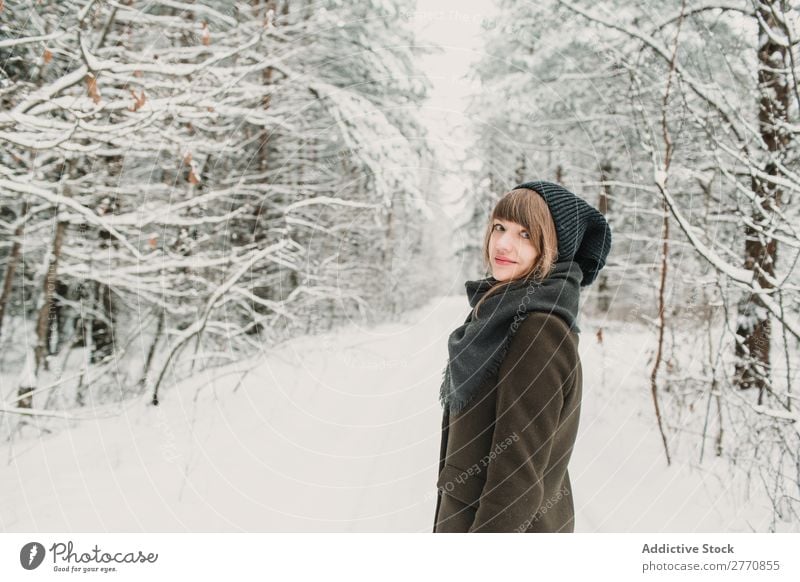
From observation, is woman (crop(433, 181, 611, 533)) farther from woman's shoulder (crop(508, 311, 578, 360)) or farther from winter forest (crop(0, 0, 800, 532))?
winter forest (crop(0, 0, 800, 532))

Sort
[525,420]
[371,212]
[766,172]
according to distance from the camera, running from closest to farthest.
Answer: [525,420] → [766,172] → [371,212]

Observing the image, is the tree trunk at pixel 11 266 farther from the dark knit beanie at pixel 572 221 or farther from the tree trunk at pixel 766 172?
the tree trunk at pixel 766 172

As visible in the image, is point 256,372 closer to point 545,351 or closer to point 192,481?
point 192,481

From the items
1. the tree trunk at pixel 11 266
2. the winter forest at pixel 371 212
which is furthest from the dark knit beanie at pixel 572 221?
the tree trunk at pixel 11 266

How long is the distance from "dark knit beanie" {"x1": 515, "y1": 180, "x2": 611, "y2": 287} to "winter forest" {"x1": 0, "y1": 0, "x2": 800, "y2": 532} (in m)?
1.28

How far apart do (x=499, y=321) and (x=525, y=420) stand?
0.29 meters

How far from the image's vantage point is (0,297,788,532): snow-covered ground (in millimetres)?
2619

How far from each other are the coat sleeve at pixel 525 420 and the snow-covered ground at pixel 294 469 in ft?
5.17

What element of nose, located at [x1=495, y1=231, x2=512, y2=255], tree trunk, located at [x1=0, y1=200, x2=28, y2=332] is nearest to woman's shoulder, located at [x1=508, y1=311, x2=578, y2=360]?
nose, located at [x1=495, y1=231, x2=512, y2=255]

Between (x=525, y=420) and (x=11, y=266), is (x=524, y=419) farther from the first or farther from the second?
(x=11, y=266)

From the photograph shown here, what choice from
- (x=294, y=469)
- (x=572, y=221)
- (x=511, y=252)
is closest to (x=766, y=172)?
(x=572, y=221)

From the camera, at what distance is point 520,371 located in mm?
1224

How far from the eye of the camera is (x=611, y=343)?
19.5 feet

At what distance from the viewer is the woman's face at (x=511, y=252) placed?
1.43m
